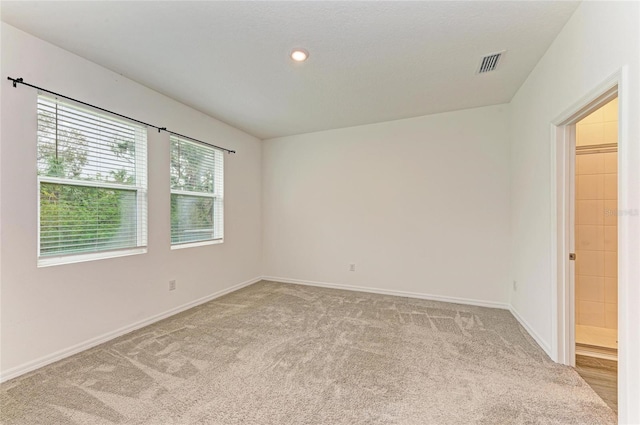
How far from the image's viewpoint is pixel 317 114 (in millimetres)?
3643

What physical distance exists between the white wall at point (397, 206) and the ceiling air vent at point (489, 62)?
3.40ft

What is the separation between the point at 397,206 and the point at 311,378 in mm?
2661

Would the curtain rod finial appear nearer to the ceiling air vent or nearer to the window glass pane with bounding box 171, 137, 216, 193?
the window glass pane with bounding box 171, 137, 216, 193

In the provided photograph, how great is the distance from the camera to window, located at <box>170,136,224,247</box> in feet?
10.8

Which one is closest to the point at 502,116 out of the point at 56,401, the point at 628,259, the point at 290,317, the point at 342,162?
the point at 342,162

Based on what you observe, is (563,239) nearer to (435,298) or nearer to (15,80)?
(435,298)

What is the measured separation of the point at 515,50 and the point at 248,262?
14.2 feet

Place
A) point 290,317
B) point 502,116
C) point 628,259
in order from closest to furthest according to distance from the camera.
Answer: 1. point 628,259
2. point 290,317
3. point 502,116

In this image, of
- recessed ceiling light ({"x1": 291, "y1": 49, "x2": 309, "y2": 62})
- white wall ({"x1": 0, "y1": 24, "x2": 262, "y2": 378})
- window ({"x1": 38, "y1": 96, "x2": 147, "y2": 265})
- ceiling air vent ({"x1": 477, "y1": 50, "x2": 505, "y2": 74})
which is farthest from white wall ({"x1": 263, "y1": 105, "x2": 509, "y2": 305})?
window ({"x1": 38, "y1": 96, "x2": 147, "y2": 265})

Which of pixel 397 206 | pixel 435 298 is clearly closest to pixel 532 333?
pixel 435 298

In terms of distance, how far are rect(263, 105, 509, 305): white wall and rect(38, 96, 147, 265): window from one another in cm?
227

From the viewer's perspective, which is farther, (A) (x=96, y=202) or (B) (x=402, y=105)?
(B) (x=402, y=105)

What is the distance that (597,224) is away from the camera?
9.48 feet

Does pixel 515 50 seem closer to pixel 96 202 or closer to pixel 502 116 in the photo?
pixel 502 116
